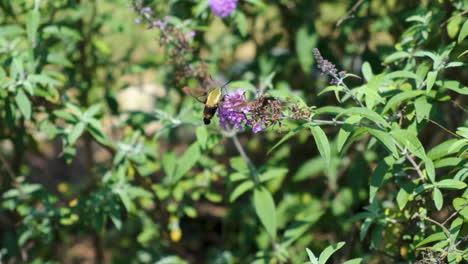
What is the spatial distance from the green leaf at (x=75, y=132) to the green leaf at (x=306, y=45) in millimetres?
1583

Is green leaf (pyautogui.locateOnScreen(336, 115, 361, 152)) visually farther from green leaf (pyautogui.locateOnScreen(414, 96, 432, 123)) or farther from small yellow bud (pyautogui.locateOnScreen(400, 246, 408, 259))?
small yellow bud (pyautogui.locateOnScreen(400, 246, 408, 259))

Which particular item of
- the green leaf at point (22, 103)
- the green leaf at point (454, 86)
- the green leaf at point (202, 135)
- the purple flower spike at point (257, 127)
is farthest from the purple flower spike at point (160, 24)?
the green leaf at point (454, 86)

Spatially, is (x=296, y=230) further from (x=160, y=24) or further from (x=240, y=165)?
(x=160, y=24)

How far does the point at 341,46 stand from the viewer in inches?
153

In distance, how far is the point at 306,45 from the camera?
3.41 m

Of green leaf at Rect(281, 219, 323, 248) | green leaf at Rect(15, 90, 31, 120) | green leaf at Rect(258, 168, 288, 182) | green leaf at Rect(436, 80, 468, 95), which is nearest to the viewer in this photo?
green leaf at Rect(436, 80, 468, 95)

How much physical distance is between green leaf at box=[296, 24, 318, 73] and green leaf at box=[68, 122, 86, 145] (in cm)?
158

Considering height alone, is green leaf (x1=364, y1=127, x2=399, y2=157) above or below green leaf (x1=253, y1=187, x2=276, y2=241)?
above

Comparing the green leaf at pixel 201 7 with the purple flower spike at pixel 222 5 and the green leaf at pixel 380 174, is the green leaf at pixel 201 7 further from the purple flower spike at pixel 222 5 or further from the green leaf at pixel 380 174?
the green leaf at pixel 380 174

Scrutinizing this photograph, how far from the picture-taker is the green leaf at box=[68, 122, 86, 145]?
8.50 ft

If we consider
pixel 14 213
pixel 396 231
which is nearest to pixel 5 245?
pixel 14 213

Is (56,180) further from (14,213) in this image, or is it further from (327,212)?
(327,212)

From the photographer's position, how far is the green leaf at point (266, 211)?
2.62m

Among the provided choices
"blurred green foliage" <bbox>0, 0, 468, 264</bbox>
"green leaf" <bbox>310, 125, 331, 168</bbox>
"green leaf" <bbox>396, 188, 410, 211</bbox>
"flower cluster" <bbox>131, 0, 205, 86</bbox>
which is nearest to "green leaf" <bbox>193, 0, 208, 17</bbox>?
"blurred green foliage" <bbox>0, 0, 468, 264</bbox>
